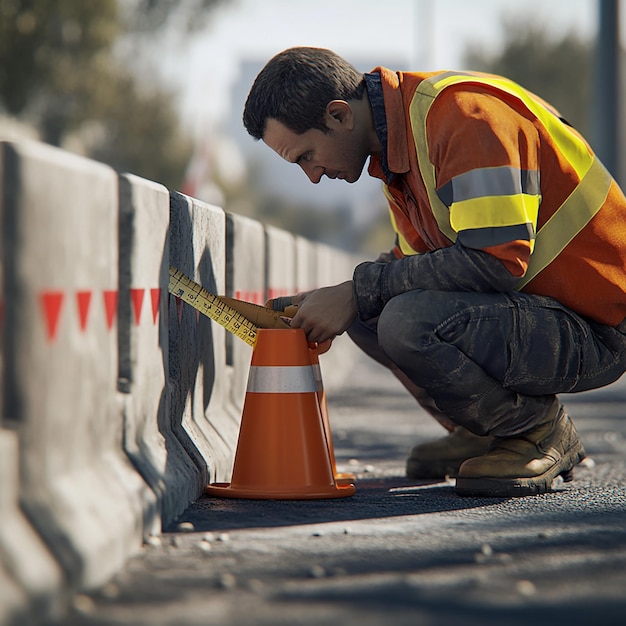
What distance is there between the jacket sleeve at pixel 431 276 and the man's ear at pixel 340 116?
54 centimetres

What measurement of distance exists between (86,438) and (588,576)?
1426mm

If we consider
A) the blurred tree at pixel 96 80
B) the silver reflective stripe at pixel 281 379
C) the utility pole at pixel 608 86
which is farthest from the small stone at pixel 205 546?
the blurred tree at pixel 96 80

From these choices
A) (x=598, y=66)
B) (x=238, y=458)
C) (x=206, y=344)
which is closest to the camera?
(x=238, y=458)

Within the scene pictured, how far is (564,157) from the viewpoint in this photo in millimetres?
4691

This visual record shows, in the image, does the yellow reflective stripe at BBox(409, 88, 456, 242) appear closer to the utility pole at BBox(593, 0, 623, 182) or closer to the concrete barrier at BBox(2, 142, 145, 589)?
the concrete barrier at BBox(2, 142, 145, 589)

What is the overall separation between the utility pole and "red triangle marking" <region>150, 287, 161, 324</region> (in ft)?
33.1

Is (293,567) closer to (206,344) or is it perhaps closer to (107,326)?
(107,326)

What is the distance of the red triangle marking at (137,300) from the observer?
4.08m

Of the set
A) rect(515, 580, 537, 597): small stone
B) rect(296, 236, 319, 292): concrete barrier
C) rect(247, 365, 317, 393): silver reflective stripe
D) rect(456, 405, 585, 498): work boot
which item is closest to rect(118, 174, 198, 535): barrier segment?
rect(247, 365, 317, 393): silver reflective stripe

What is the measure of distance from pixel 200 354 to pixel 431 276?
114 centimetres

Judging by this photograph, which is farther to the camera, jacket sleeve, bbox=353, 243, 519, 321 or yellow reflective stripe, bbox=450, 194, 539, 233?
jacket sleeve, bbox=353, 243, 519, 321

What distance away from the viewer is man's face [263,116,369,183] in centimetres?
476

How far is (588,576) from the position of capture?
3.27 m

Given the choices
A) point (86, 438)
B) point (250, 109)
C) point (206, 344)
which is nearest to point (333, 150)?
point (250, 109)
